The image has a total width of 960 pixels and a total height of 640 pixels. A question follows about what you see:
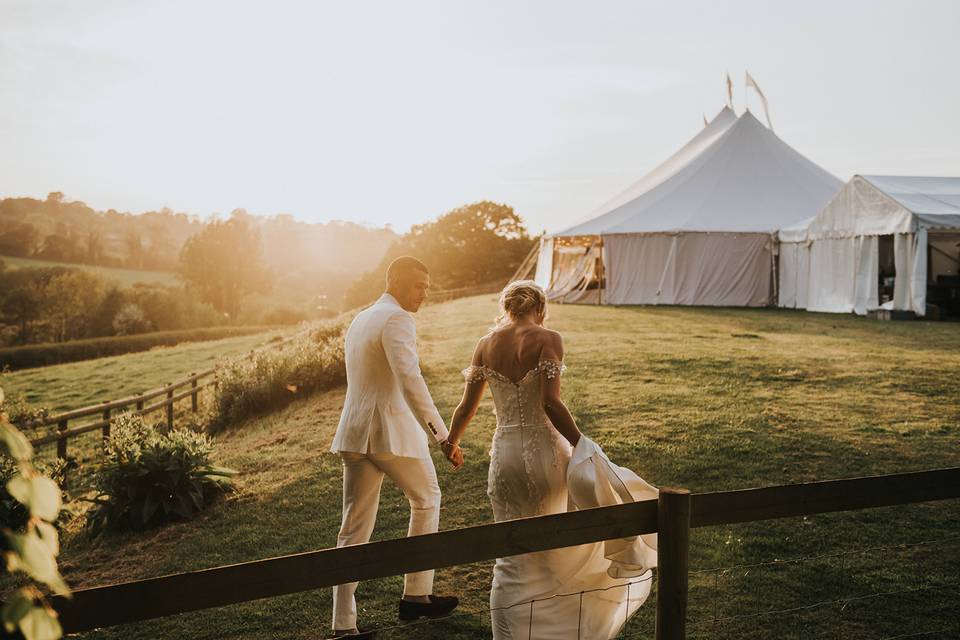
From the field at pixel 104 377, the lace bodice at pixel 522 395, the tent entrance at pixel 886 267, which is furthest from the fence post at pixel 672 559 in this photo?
the field at pixel 104 377

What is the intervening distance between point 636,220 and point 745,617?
75.2ft

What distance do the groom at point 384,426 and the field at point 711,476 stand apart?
78cm

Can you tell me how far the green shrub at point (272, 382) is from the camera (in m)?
12.7

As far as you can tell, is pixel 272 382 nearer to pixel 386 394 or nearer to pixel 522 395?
pixel 386 394

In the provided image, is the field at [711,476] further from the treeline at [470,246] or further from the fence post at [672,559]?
the treeline at [470,246]

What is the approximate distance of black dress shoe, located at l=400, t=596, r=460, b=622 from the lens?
14.6ft

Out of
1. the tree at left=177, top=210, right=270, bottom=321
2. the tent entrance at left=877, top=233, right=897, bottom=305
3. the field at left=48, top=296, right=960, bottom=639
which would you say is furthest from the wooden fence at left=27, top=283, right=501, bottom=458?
the tree at left=177, top=210, right=270, bottom=321

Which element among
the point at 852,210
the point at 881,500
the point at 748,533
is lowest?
the point at 748,533

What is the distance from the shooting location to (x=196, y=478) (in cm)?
731

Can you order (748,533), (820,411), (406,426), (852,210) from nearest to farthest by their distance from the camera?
(406,426) → (748,533) → (820,411) → (852,210)

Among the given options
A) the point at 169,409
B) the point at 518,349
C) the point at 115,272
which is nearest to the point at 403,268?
A: the point at 518,349

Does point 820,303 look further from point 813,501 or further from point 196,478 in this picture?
point 813,501

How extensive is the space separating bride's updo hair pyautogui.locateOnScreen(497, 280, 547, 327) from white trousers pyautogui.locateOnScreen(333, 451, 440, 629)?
102 cm

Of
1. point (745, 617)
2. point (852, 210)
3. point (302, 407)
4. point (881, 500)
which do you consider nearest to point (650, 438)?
point (745, 617)
